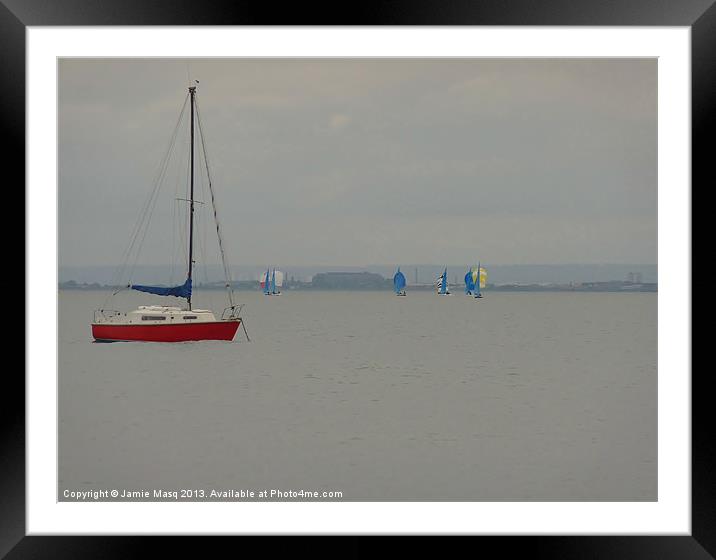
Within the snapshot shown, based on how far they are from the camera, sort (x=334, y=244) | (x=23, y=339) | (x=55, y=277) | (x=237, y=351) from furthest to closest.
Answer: (x=334, y=244), (x=237, y=351), (x=55, y=277), (x=23, y=339)

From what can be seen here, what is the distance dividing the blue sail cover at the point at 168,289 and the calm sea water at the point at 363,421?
1.54 meters

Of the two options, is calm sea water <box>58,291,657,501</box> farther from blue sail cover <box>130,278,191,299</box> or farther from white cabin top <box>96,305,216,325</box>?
blue sail cover <box>130,278,191,299</box>

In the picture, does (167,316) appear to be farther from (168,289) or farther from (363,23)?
(363,23)

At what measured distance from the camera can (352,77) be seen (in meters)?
24.9

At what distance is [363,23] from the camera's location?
289 centimetres

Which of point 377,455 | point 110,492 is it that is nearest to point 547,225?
point 377,455

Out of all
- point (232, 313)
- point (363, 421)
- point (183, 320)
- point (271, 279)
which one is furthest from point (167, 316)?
point (271, 279)

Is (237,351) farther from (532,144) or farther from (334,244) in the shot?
(532,144)

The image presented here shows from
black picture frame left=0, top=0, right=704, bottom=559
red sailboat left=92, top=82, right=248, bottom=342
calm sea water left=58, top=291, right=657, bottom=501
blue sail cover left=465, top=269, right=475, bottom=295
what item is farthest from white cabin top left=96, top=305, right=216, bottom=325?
blue sail cover left=465, top=269, right=475, bottom=295

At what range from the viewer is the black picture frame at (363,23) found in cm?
289

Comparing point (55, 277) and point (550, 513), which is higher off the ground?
point (55, 277)

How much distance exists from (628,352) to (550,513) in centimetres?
1838

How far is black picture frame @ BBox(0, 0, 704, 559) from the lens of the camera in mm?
2887

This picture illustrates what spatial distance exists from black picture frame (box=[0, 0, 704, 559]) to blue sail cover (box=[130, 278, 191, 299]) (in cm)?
965
